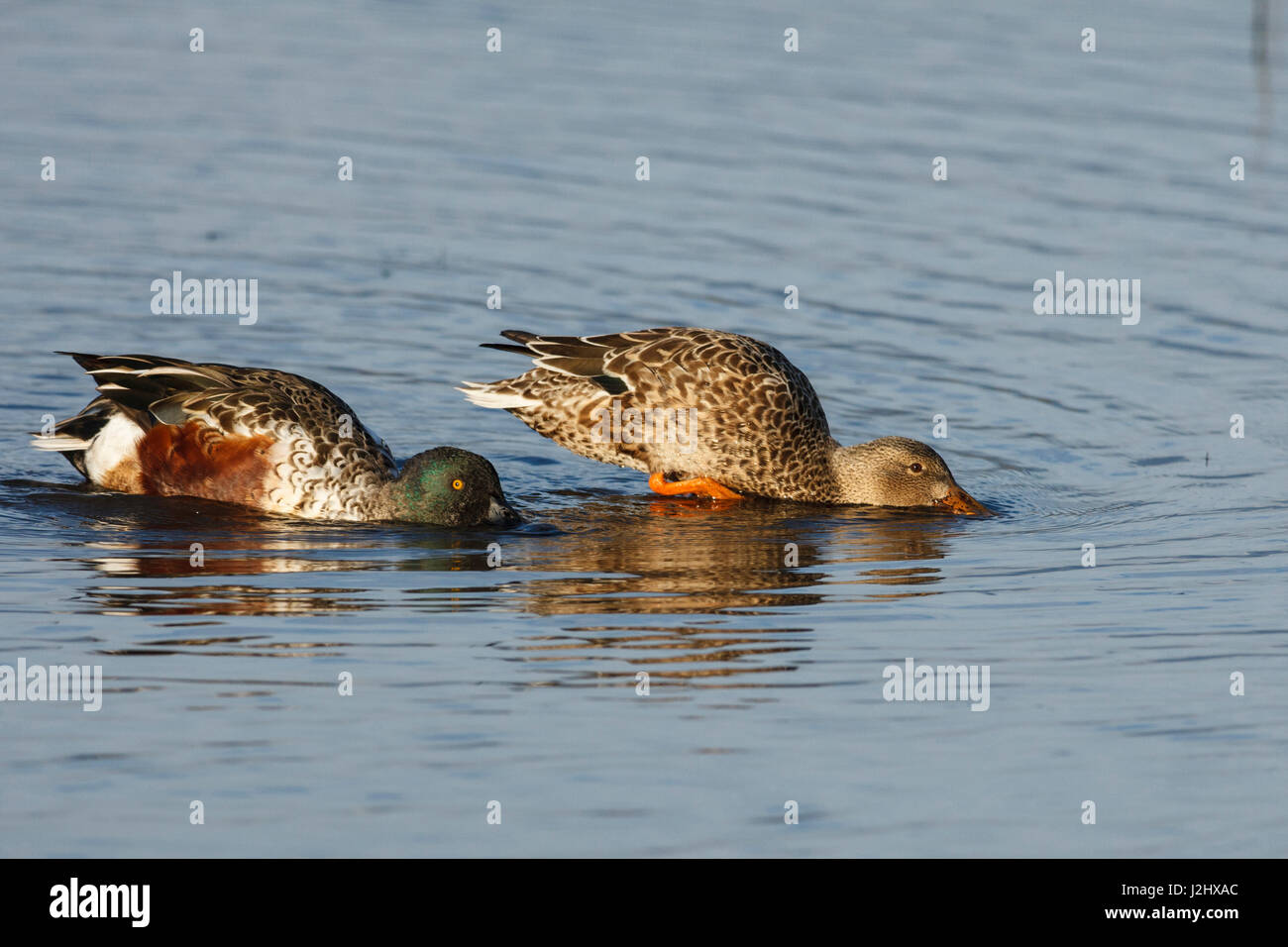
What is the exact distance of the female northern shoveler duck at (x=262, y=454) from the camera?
12.2 meters

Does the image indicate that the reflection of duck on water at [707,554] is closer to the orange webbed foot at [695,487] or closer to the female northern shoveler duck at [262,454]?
the orange webbed foot at [695,487]

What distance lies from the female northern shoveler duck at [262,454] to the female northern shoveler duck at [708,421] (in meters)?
1.13

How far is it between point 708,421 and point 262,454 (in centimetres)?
287

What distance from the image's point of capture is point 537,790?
26.0 ft

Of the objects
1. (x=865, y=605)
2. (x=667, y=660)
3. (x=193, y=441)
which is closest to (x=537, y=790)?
(x=667, y=660)

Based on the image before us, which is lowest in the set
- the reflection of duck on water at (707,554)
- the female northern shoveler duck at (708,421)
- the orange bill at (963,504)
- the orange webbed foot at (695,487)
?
the reflection of duck on water at (707,554)

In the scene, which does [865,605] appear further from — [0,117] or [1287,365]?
[0,117]

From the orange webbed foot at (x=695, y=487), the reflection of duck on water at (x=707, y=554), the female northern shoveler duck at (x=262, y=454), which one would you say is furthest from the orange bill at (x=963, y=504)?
the female northern shoveler duck at (x=262, y=454)

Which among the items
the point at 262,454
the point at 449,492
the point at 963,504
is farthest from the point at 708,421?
the point at 262,454

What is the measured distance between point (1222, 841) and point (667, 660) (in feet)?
9.50

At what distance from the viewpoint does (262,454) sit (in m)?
12.3

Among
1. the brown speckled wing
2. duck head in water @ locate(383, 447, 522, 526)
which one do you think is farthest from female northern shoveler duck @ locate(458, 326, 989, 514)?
duck head in water @ locate(383, 447, 522, 526)

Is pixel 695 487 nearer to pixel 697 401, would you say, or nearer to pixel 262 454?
pixel 697 401

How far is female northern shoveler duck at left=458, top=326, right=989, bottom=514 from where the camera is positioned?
1317cm
